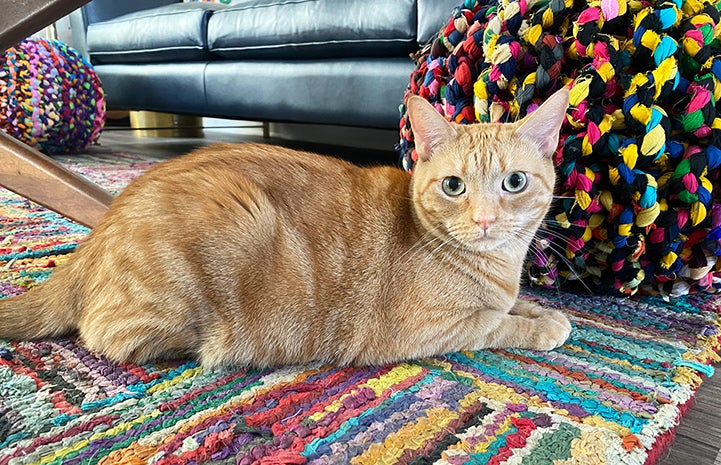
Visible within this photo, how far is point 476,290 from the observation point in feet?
3.65

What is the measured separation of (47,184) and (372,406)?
1.11 meters

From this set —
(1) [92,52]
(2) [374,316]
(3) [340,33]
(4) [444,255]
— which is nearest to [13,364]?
(2) [374,316]

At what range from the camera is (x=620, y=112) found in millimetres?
1103

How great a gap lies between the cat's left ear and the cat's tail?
0.89m

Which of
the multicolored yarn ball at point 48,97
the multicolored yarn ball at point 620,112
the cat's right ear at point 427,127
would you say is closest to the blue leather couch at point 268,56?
the multicolored yarn ball at point 48,97

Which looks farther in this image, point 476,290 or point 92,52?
point 92,52

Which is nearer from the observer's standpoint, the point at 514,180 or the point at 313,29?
the point at 514,180

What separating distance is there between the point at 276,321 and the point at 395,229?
11.9 inches

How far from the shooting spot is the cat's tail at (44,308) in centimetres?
103

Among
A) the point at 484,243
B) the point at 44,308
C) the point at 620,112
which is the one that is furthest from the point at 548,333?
the point at 44,308

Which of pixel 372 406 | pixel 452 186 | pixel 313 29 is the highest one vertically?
pixel 313 29

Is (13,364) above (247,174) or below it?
below

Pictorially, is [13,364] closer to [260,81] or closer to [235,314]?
[235,314]

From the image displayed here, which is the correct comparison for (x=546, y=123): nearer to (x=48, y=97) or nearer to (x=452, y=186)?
(x=452, y=186)
